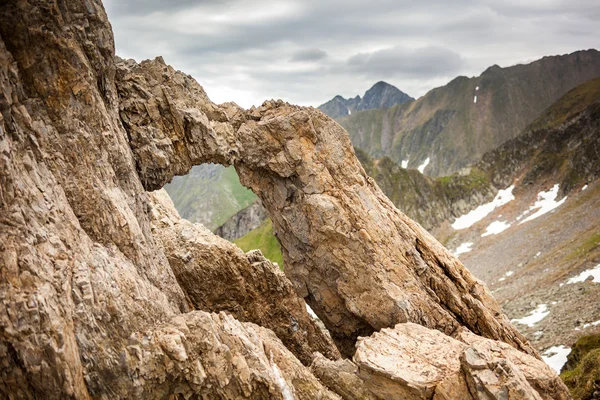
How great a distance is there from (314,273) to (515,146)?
18744 centimetres

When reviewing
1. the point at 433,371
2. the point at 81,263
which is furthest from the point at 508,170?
the point at 81,263

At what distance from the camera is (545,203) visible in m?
144

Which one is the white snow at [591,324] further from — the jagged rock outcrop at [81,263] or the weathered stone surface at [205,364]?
the weathered stone surface at [205,364]

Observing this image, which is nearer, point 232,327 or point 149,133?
point 232,327

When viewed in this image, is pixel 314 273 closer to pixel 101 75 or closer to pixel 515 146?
pixel 101 75

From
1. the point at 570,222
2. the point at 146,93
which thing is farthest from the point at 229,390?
the point at 570,222

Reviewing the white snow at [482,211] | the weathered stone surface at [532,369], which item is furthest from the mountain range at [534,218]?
the weathered stone surface at [532,369]

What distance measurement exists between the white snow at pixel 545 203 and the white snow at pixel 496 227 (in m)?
6.02

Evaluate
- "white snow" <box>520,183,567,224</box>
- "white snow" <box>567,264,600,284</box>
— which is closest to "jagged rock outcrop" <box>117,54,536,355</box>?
"white snow" <box>567,264,600,284</box>

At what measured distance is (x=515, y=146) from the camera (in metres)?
192

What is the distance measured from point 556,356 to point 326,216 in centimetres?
3443

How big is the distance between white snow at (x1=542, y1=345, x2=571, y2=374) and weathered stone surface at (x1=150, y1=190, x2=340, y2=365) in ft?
83.0

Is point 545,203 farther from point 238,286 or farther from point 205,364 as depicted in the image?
point 205,364

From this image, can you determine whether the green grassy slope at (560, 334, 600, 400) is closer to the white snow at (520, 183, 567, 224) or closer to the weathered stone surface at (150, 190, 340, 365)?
the weathered stone surface at (150, 190, 340, 365)
